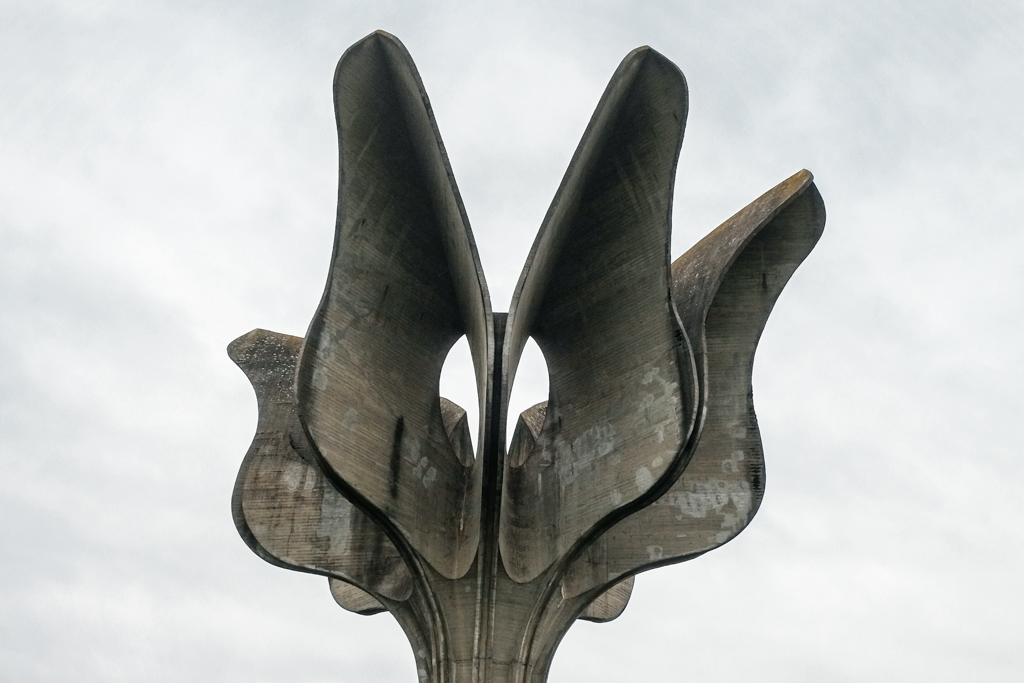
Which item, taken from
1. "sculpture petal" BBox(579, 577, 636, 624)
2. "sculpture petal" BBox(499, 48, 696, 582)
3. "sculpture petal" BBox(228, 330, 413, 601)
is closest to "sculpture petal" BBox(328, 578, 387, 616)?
"sculpture petal" BBox(228, 330, 413, 601)

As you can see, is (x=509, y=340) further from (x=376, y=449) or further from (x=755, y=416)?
(x=755, y=416)

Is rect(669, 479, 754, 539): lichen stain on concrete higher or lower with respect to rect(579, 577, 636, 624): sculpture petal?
higher

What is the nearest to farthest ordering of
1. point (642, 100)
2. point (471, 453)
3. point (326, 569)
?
point (642, 100)
point (326, 569)
point (471, 453)

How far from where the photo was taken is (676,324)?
959 centimetres

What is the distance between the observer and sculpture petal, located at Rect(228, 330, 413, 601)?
10.7 meters

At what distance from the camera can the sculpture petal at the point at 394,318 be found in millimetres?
9227

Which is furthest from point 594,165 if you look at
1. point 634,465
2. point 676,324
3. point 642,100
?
point 634,465

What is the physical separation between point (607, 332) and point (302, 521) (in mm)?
3564

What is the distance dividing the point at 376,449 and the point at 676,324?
2888 mm

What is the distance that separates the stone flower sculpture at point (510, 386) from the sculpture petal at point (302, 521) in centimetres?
2

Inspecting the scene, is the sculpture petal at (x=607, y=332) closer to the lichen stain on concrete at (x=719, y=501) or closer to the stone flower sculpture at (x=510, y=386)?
the stone flower sculpture at (x=510, y=386)

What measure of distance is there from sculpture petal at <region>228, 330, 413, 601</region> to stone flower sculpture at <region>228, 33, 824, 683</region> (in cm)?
2

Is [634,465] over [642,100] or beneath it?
beneath

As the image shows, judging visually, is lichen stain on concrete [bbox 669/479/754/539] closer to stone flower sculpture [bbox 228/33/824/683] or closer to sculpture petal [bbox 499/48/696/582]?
stone flower sculpture [bbox 228/33/824/683]
